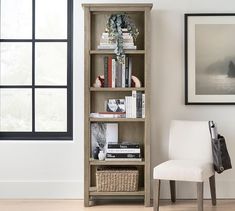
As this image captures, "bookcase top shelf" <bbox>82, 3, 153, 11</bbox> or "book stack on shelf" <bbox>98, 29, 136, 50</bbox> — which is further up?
"bookcase top shelf" <bbox>82, 3, 153, 11</bbox>

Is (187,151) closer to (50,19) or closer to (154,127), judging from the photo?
(154,127)

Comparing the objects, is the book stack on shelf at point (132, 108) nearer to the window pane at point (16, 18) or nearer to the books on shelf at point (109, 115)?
the books on shelf at point (109, 115)

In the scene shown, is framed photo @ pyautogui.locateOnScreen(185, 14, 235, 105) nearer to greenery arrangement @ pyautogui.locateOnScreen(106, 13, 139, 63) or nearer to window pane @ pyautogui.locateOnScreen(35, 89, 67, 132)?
greenery arrangement @ pyautogui.locateOnScreen(106, 13, 139, 63)

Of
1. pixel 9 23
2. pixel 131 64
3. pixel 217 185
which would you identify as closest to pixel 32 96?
pixel 9 23

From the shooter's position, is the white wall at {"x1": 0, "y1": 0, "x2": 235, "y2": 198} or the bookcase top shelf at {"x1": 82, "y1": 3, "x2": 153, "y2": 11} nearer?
the bookcase top shelf at {"x1": 82, "y1": 3, "x2": 153, "y2": 11}

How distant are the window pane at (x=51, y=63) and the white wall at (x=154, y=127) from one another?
189mm

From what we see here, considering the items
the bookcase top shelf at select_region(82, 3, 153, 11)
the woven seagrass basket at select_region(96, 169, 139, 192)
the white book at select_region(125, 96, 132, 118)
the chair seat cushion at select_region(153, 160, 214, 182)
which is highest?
the bookcase top shelf at select_region(82, 3, 153, 11)

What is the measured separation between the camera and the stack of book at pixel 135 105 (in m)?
4.63

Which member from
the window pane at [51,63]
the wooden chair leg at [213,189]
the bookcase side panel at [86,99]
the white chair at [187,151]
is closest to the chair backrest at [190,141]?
the white chair at [187,151]

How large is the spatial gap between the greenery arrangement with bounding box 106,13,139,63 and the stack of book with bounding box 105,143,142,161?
834 millimetres

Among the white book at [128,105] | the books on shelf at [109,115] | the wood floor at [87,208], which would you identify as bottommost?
the wood floor at [87,208]

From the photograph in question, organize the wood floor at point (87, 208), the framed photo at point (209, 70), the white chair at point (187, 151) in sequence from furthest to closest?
the framed photo at point (209, 70) < the wood floor at point (87, 208) < the white chair at point (187, 151)

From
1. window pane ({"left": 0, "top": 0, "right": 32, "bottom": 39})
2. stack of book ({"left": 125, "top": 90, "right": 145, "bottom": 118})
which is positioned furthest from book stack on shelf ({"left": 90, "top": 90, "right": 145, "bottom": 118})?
window pane ({"left": 0, "top": 0, "right": 32, "bottom": 39})

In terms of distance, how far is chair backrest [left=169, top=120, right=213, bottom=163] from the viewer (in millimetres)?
4543
